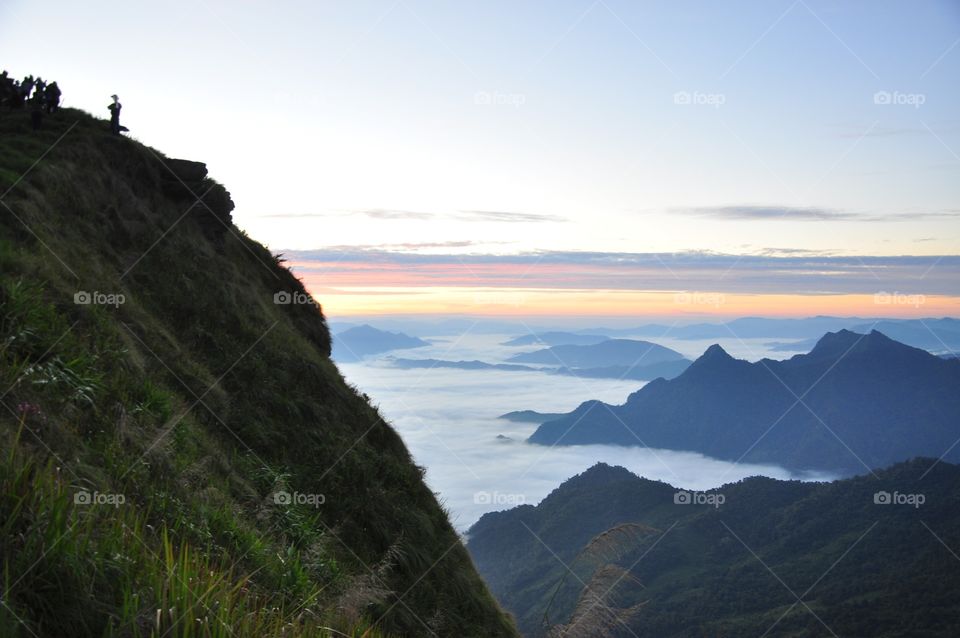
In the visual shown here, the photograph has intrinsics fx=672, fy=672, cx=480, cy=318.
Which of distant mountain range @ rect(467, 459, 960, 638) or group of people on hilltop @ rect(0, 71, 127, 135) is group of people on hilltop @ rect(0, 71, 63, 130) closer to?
group of people on hilltop @ rect(0, 71, 127, 135)

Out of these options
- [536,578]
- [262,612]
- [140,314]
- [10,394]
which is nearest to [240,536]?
[10,394]

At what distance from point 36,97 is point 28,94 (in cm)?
149

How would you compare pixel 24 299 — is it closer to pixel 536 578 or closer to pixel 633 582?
pixel 633 582

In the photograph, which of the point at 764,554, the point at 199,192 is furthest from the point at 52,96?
the point at 764,554

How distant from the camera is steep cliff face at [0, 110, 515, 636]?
4.29 m

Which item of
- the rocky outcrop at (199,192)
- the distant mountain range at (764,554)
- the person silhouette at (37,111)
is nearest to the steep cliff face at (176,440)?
the rocky outcrop at (199,192)

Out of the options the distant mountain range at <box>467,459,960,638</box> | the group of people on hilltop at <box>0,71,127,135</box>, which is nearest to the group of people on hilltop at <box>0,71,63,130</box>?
the group of people on hilltop at <box>0,71,127,135</box>

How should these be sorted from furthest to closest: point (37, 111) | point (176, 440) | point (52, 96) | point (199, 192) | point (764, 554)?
point (764, 554) → point (199, 192) → point (52, 96) → point (37, 111) → point (176, 440)

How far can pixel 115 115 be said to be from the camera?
70.9 ft

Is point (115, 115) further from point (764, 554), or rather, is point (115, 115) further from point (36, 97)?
point (764, 554)

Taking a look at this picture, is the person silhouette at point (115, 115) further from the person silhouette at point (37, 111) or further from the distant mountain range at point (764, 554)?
the distant mountain range at point (764, 554)

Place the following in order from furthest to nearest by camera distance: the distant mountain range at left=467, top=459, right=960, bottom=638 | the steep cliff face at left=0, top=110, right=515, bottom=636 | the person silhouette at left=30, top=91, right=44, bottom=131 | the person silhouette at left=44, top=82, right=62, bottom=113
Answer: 1. the distant mountain range at left=467, top=459, right=960, bottom=638
2. the person silhouette at left=44, top=82, right=62, bottom=113
3. the person silhouette at left=30, top=91, right=44, bottom=131
4. the steep cliff face at left=0, top=110, right=515, bottom=636

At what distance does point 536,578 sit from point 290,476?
127m

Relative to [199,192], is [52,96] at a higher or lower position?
higher
